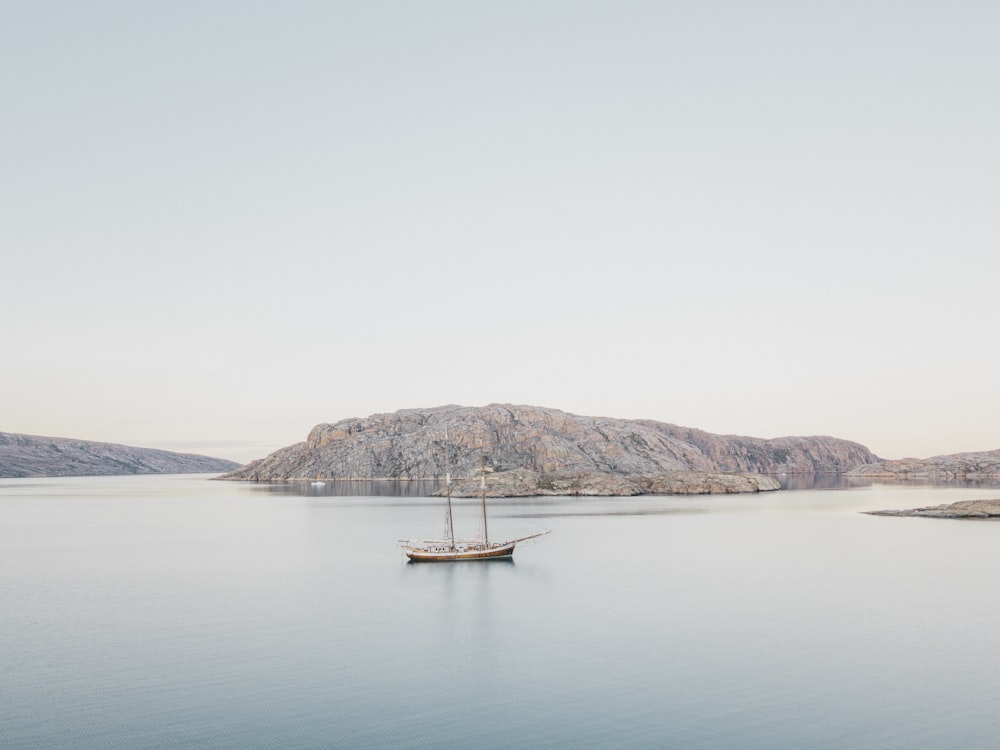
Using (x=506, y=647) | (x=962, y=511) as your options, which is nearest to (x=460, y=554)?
(x=506, y=647)

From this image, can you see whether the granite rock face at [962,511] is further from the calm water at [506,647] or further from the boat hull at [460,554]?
the boat hull at [460,554]

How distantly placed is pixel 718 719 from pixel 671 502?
495 feet

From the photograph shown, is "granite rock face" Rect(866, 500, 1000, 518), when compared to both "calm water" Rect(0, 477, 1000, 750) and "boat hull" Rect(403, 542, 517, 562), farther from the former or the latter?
"boat hull" Rect(403, 542, 517, 562)

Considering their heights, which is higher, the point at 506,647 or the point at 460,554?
the point at 460,554

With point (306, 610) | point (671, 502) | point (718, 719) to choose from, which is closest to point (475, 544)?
point (306, 610)

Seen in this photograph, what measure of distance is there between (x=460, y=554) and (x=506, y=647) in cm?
3675

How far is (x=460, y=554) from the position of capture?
78.4 m

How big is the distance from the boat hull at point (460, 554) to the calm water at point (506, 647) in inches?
58.2

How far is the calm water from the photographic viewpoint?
2888 cm

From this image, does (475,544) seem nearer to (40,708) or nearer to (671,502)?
(40,708)

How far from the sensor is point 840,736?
27.9m

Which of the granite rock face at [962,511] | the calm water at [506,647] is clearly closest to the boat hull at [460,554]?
the calm water at [506,647]

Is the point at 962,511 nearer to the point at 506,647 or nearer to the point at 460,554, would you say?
the point at 460,554

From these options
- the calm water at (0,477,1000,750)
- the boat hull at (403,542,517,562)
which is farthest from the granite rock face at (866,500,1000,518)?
the boat hull at (403,542,517,562)
